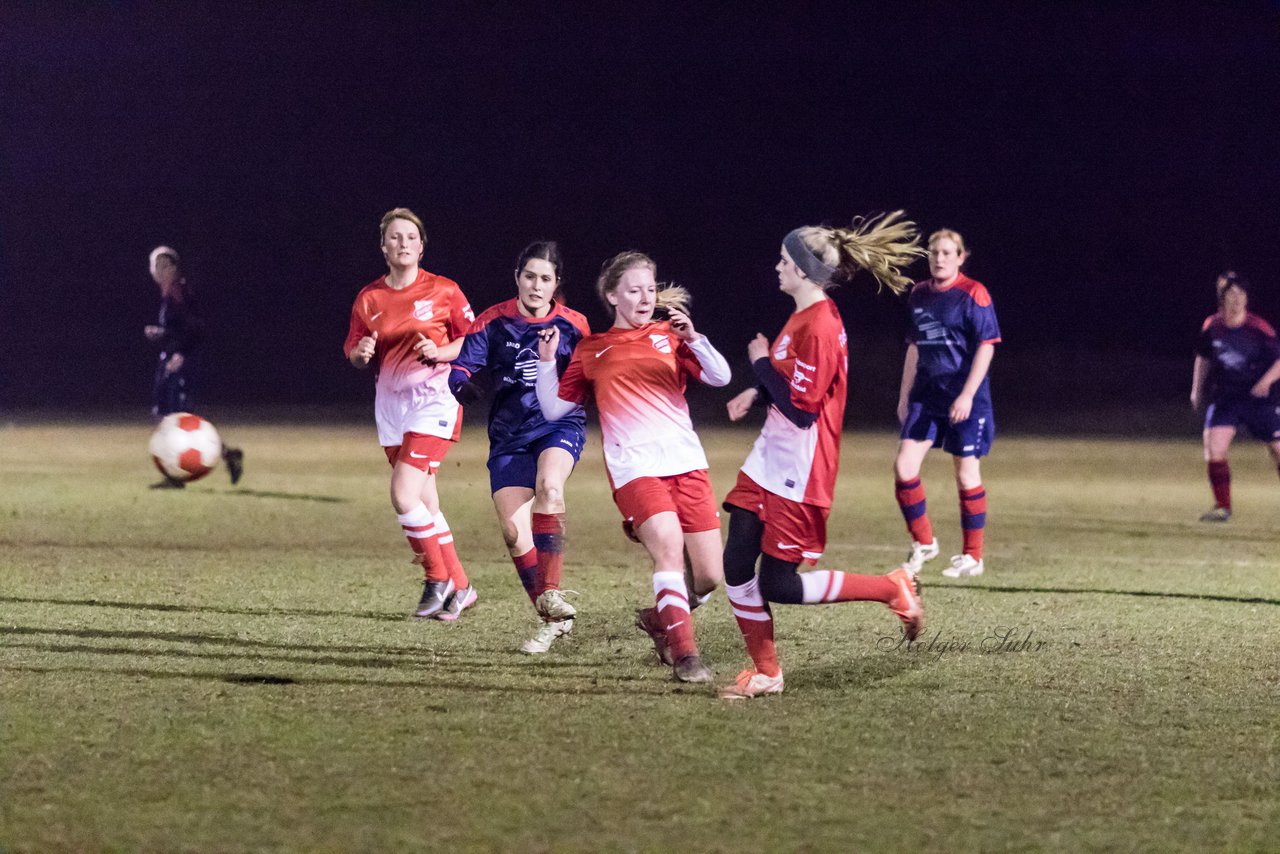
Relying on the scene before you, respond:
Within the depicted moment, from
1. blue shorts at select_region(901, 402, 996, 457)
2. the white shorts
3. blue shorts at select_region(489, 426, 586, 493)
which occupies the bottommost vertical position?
blue shorts at select_region(901, 402, 996, 457)

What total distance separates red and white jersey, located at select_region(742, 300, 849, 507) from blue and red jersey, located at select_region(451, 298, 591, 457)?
1.42 metres

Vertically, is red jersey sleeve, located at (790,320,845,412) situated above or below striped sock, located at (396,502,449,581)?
above

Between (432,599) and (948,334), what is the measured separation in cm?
351

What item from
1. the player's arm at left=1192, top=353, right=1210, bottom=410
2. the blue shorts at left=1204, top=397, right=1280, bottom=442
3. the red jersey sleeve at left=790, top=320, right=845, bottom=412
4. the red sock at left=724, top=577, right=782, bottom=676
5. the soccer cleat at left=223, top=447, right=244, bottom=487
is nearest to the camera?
the red jersey sleeve at left=790, top=320, right=845, bottom=412

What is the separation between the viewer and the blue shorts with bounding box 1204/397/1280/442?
11898mm

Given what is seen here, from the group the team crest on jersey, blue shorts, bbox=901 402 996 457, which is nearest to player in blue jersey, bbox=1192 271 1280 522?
blue shorts, bbox=901 402 996 457

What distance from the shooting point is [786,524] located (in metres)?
5.22

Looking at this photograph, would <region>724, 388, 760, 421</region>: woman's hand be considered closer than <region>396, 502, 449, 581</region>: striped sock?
Yes

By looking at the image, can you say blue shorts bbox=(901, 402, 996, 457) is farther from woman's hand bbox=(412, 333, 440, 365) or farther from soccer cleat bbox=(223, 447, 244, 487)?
soccer cleat bbox=(223, 447, 244, 487)

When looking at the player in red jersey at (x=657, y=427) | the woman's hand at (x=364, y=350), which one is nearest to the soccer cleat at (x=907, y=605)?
Answer: the player in red jersey at (x=657, y=427)

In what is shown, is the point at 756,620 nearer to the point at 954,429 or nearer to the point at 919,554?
the point at 919,554

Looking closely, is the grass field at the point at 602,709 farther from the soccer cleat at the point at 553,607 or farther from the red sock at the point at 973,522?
the red sock at the point at 973,522

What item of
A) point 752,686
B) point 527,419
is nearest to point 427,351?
point 527,419

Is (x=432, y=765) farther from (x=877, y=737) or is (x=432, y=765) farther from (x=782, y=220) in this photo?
(x=782, y=220)
